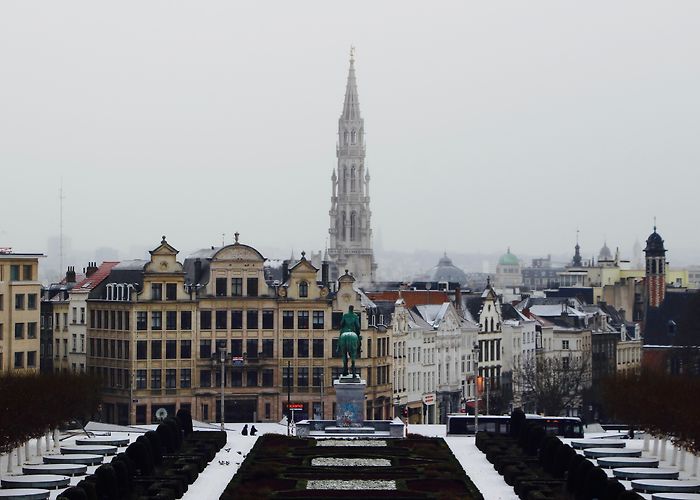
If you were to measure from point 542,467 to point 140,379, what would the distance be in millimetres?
54454

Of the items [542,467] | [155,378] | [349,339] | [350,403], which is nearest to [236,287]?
[155,378]

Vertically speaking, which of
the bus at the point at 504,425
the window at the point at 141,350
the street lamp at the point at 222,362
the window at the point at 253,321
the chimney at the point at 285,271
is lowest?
the bus at the point at 504,425

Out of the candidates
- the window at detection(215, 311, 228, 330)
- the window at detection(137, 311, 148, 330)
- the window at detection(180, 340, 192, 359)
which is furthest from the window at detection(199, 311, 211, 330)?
the window at detection(137, 311, 148, 330)

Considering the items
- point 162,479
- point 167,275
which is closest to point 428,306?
point 167,275

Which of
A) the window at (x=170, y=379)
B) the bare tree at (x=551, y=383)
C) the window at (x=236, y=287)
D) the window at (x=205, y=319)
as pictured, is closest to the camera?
the window at (x=170, y=379)

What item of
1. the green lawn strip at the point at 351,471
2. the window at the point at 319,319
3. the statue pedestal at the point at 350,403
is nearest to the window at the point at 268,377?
the window at the point at 319,319

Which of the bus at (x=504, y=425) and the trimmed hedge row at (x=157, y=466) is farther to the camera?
the bus at (x=504, y=425)

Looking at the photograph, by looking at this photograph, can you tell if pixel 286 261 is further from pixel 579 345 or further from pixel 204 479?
pixel 204 479

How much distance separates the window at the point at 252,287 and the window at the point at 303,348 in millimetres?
4278

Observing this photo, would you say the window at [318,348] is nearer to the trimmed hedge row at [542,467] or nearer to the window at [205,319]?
the window at [205,319]

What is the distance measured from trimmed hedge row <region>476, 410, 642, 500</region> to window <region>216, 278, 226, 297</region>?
37.0 metres

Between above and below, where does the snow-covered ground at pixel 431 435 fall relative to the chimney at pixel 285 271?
below

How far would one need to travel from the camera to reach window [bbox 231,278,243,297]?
153 metres

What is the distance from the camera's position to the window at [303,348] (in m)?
154
